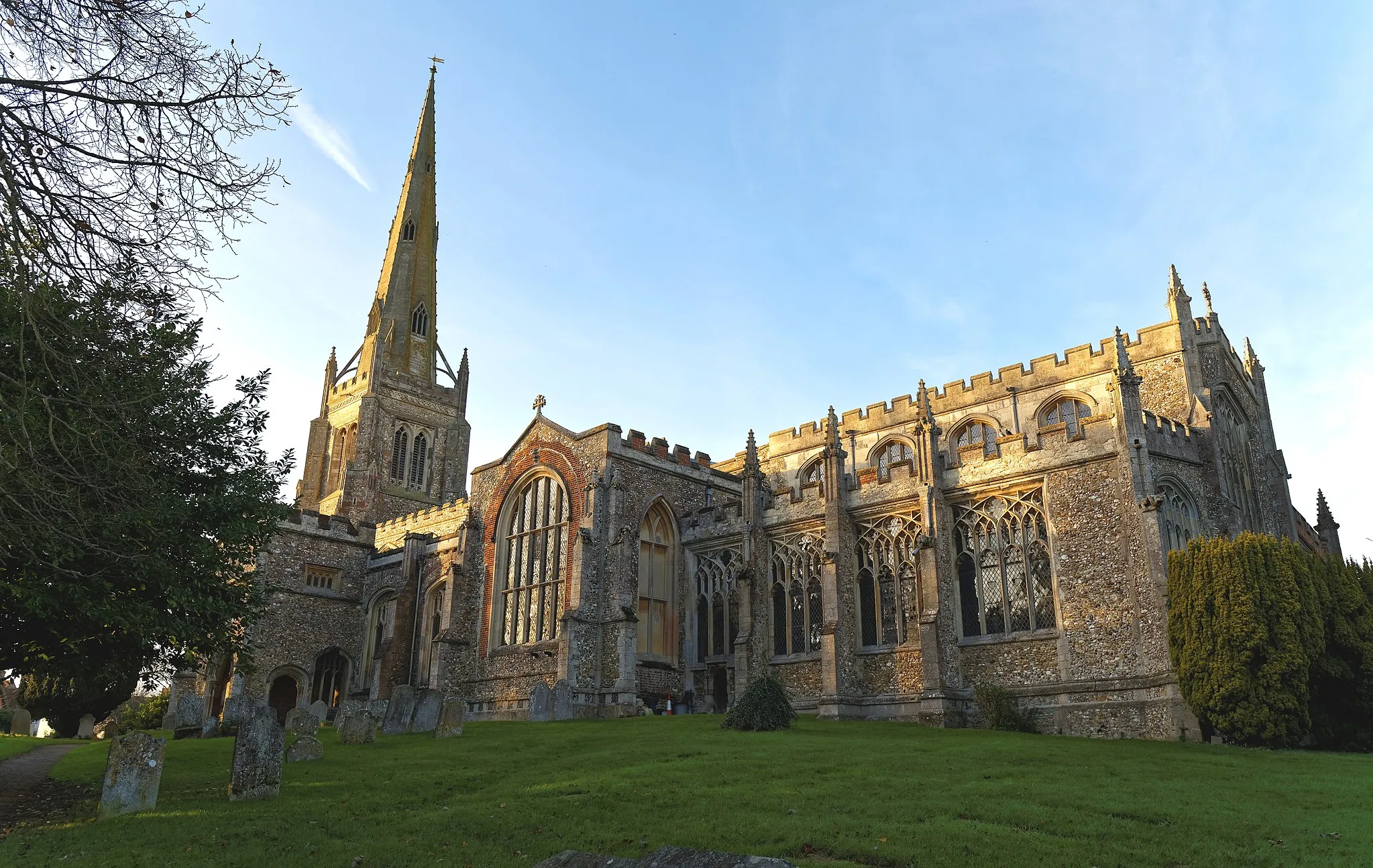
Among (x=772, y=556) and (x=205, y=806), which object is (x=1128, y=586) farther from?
(x=205, y=806)

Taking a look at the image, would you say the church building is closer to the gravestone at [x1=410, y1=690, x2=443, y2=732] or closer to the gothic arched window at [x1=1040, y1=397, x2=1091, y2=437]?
the gothic arched window at [x1=1040, y1=397, x2=1091, y2=437]

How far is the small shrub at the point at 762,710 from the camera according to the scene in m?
18.8

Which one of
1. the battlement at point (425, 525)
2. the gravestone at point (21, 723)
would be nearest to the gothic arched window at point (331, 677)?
the battlement at point (425, 525)

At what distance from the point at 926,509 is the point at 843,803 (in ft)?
42.5

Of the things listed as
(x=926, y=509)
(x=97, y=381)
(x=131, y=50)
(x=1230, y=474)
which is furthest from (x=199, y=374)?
(x=1230, y=474)

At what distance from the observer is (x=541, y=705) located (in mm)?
24672

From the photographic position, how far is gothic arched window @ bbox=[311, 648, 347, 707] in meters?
34.9

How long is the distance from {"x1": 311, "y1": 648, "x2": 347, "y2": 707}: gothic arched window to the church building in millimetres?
89

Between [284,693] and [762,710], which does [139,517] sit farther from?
[284,693]

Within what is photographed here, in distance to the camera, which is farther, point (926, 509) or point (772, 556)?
point (772, 556)

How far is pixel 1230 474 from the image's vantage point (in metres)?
25.6

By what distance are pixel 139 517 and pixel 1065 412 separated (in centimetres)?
2569

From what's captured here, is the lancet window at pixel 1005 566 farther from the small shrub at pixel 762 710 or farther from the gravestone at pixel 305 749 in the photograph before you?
the gravestone at pixel 305 749

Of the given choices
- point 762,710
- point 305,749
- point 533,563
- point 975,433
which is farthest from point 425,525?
point 762,710
